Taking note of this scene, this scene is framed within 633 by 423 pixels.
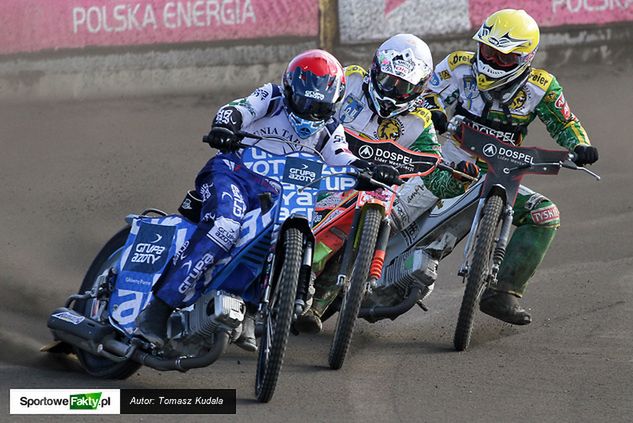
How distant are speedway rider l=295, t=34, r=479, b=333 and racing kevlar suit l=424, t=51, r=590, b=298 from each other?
0.23 m

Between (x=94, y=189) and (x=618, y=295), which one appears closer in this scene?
(x=618, y=295)

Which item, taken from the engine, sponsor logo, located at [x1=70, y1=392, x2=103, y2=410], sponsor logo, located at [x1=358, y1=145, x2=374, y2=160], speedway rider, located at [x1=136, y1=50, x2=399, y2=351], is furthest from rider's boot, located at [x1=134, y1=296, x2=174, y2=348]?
the engine

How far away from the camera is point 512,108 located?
32.0 feet

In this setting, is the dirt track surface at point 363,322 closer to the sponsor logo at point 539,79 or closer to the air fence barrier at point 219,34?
the air fence barrier at point 219,34

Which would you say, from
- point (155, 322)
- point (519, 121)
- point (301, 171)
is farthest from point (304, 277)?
point (519, 121)

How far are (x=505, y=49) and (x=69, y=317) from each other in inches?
141

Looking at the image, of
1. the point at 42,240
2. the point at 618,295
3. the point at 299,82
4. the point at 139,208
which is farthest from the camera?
the point at 139,208

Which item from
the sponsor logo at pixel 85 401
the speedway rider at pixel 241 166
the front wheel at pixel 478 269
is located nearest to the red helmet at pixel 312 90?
the speedway rider at pixel 241 166

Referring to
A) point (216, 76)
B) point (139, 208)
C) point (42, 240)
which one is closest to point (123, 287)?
point (42, 240)

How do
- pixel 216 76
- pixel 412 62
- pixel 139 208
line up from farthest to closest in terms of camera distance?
1. pixel 216 76
2. pixel 139 208
3. pixel 412 62

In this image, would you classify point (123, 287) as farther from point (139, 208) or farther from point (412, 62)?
point (139, 208)

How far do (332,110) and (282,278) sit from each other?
1.20m

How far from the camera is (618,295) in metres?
10.2

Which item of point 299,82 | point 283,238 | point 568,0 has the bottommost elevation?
point 568,0
